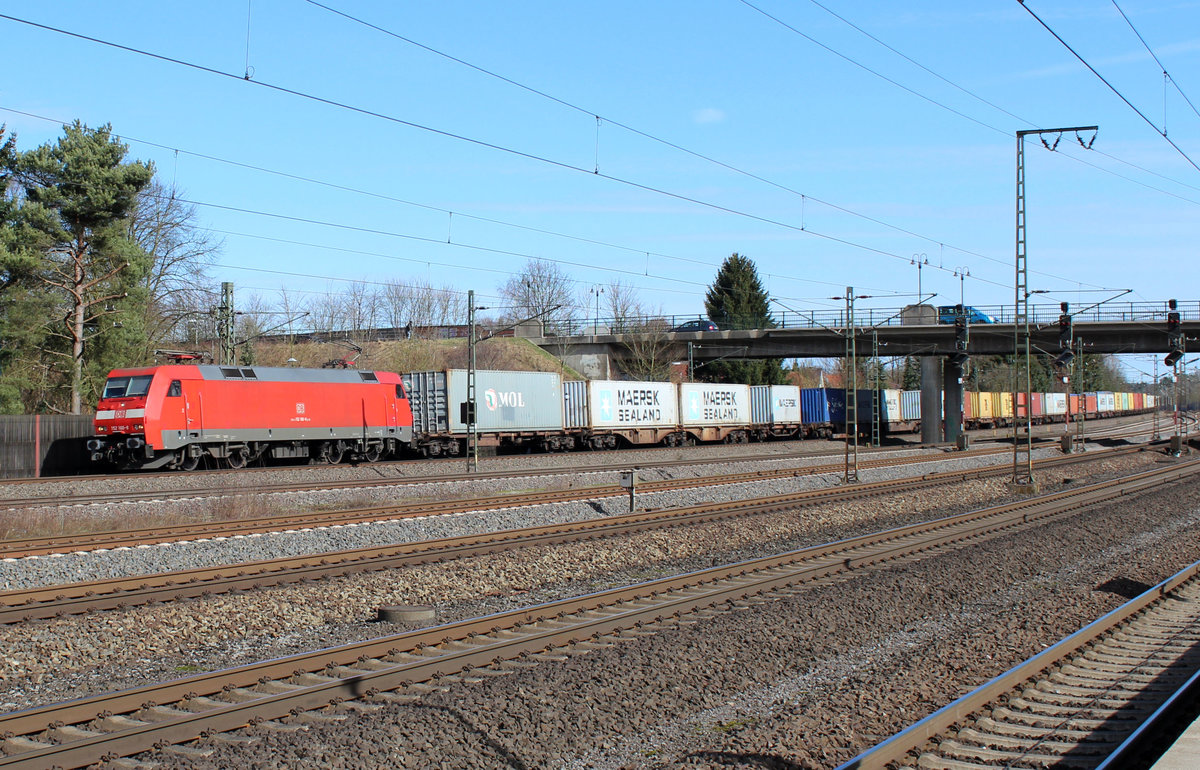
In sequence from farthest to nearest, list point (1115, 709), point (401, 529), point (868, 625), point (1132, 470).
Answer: point (1132, 470) → point (401, 529) → point (868, 625) → point (1115, 709)

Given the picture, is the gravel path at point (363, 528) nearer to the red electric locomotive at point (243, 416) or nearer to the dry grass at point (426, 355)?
the red electric locomotive at point (243, 416)

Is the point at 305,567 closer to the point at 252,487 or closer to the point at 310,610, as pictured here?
the point at 310,610

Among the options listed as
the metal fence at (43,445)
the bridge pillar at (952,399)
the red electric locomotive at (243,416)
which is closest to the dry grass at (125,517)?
the red electric locomotive at (243,416)

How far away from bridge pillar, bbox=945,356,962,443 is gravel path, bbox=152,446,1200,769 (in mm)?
49639

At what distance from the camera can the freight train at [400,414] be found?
1067 inches

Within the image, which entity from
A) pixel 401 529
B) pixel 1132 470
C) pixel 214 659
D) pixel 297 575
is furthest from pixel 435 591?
pixel 1132 470

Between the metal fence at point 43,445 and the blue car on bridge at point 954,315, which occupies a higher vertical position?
the blue car on bridge at point 954,315

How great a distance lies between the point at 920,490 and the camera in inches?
1040

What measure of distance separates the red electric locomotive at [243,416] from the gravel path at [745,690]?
70.0 feet

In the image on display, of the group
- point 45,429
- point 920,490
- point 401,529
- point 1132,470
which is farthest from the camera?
point 1132,470

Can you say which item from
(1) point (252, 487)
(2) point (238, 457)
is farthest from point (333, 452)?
(1) point (252, 487)

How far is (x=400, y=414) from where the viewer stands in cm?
3553

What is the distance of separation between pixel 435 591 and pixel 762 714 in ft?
20.3

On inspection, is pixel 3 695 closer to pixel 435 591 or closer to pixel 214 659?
pixel 214 659
